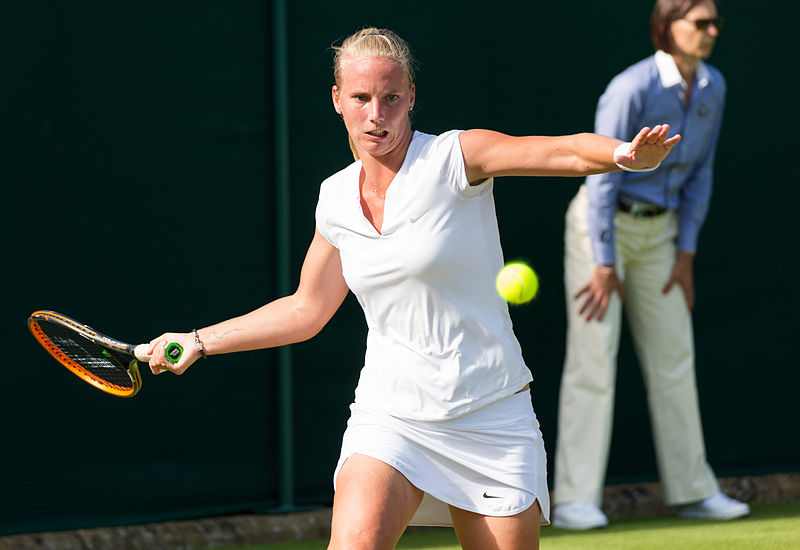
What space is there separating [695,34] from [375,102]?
260 centimetres

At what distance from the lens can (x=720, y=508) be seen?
548cm

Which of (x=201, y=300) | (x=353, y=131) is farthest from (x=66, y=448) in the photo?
(x=353, y=131)

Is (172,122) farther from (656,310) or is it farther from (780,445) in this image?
(780,445)

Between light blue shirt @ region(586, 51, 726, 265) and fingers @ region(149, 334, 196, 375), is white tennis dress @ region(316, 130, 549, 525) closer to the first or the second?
fingers @ region(149, 334, 196, 375)

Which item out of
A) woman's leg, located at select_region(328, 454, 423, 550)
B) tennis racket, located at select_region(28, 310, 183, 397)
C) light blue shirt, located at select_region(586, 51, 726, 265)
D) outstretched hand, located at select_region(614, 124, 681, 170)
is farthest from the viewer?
light blue shirt, located at select_region(586, 51, 726, 265)

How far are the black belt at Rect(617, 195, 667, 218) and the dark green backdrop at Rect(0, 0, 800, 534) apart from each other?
510 millimetres

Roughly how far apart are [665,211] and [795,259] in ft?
3.81

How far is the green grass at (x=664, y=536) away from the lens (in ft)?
16.2

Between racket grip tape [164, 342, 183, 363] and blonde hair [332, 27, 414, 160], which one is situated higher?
blonde hair [332, 27, 414, 160]

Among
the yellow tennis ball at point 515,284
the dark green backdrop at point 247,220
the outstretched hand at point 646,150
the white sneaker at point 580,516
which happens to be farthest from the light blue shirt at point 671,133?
the outstretched hand at point 646,150

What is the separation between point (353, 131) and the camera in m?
3.16

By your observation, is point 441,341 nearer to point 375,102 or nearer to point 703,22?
point 375,102

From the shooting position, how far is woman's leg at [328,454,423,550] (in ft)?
9.48

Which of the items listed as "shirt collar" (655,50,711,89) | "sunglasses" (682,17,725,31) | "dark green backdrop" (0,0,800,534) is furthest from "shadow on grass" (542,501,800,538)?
"sunglasses" (682,17,725,31)
